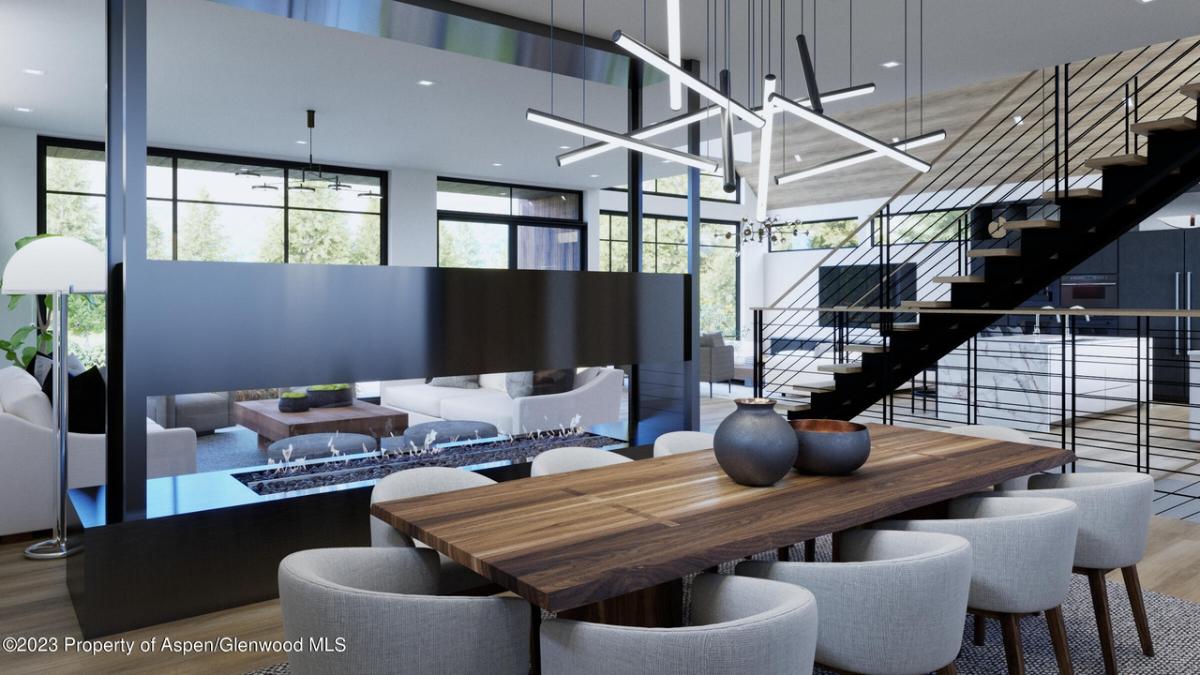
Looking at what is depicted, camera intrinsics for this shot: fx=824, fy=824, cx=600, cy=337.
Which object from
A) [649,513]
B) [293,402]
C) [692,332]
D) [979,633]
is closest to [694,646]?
[649,513]

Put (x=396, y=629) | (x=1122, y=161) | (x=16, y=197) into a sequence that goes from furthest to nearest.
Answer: (x=16, y=197) → (x=1122, y=161) → (x=396, y=629)

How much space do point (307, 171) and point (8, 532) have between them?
5993mm

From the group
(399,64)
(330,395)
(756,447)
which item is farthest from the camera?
(330,395)

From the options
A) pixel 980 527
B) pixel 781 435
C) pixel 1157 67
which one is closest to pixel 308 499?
pixel 781 435

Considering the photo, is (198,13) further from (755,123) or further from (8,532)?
(755,123)

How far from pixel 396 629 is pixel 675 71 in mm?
1560

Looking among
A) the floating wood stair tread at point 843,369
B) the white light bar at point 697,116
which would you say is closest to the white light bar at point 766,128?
the white light bar at point 697,116

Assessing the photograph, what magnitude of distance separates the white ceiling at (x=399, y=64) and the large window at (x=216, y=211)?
0.42 meters

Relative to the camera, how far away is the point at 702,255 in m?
13.9

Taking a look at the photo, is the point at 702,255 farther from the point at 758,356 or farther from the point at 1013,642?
the point at 1013,642

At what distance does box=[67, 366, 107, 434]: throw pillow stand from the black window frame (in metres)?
3.35

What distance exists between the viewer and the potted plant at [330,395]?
623 centimetres

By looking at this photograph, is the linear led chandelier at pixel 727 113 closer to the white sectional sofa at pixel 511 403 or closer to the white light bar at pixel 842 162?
the white light bar at pixel 842 162

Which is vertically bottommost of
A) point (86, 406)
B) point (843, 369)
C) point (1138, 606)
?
point (1138, 606)
